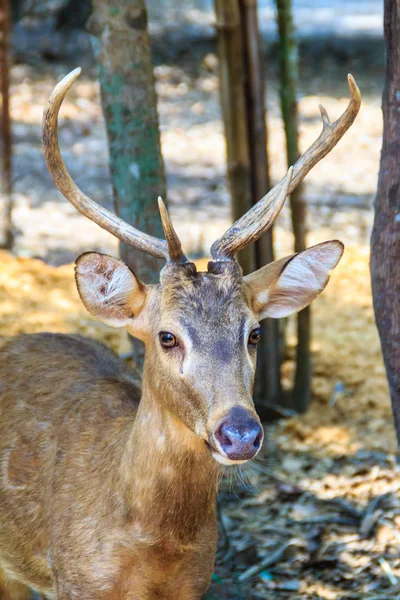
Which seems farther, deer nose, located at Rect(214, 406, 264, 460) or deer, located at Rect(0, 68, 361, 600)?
deer, located at Rect(0, 68, 361, 600)

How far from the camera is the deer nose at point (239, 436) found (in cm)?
320

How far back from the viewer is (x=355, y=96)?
3.98 meters

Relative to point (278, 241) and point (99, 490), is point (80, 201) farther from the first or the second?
point (278, 241)

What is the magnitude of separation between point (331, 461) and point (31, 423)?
2.51m

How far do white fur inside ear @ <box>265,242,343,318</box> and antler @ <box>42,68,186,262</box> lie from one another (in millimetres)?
452

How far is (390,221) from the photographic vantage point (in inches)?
172

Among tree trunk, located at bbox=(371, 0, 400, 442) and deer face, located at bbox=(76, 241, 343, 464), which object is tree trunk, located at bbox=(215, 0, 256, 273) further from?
deer face, located at bbox=(76, 241, 343, 464)

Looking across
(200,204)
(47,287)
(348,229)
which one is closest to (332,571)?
(47,287)

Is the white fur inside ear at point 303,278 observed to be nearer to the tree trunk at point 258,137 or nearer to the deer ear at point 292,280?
the deer ear at point 292,280

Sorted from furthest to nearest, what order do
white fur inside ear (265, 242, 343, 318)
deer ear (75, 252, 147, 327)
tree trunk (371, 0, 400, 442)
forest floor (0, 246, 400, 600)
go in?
forest floor (0, 246, 400, 600)
tree trunk (371, 0, 400, 442)
white fur inside ear (265, 242, 343, 318)
deer ear (75, 252, 147, 327)

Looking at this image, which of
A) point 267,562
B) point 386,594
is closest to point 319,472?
point 267,562

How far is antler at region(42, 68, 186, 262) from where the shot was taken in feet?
12.8

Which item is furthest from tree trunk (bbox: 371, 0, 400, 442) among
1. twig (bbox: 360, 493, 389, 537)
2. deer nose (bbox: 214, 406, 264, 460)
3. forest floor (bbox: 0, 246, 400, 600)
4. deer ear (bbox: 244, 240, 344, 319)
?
deer nose (bbox: 214, 406, 264, 460)

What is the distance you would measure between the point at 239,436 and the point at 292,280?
1016mm
